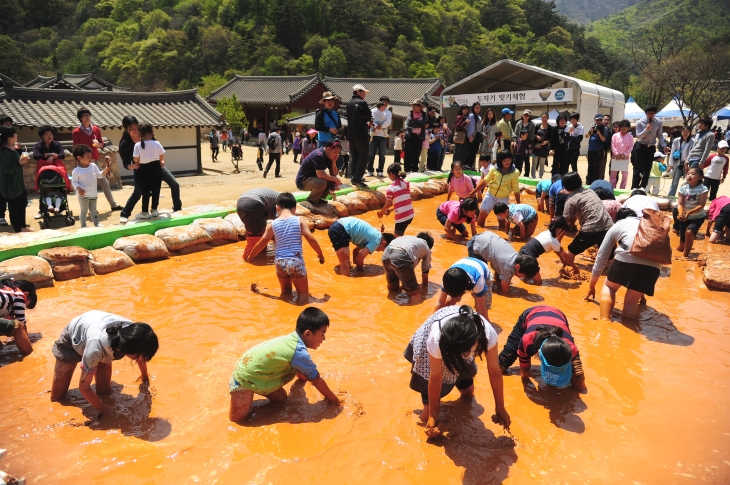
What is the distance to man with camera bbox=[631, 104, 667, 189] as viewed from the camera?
962cm

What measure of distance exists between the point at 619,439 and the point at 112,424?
11.0 feet

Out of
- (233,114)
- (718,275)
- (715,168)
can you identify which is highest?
(233,114)

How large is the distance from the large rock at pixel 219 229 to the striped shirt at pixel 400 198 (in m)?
2.35

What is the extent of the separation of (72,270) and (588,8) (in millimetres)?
191327

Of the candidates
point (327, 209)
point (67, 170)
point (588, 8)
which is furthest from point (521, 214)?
point (588, 8)

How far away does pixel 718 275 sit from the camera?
20.4 feet

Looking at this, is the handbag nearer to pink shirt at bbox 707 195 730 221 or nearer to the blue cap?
the blue cap

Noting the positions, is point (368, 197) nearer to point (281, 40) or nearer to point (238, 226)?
point (238, 226)

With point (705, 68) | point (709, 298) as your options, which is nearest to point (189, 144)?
point (709, 298)

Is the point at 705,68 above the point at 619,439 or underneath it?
above

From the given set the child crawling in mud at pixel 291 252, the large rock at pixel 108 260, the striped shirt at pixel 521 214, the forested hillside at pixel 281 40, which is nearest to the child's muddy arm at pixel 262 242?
the child crawling in mud at pixel 291 252

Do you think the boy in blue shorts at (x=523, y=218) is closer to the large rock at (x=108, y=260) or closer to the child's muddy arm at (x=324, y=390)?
the child's muddy arm at (x=324, y=390)

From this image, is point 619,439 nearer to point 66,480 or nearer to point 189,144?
point 66,480

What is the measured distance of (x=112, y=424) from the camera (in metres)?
3.42
